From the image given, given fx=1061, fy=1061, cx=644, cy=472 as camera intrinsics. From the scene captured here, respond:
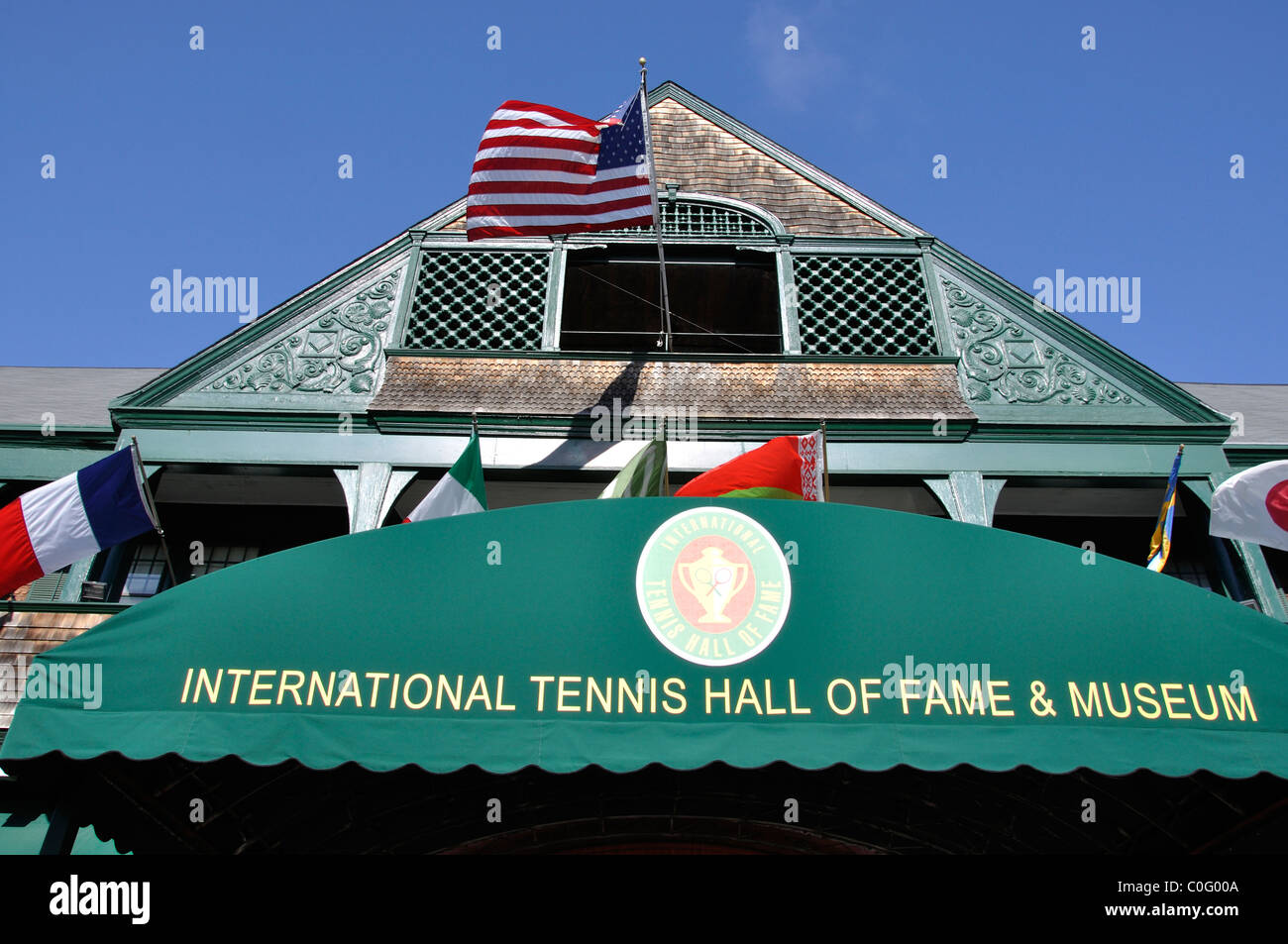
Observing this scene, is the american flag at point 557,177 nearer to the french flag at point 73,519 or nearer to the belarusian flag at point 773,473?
the belarusian flag at point 773,473

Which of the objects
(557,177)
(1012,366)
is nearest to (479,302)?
(557,177)

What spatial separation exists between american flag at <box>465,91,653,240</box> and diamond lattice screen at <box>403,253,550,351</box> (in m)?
1.47

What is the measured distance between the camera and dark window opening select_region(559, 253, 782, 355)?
13148mm

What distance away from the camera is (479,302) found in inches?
482

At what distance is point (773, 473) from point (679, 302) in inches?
237

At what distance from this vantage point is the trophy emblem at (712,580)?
6.49 metres

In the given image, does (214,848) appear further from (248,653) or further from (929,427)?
(929,427)

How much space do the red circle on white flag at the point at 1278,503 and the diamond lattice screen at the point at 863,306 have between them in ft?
12.8

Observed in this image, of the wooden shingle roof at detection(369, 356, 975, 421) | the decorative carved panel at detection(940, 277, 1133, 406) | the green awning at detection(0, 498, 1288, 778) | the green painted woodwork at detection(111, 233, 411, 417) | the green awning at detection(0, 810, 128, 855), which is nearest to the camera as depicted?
the green awning at detection(0, 498, 1288, 778)

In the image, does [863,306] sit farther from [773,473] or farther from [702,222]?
[773,473]

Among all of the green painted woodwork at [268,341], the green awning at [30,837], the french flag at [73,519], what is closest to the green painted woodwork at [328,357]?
the green painted woodwork at [268,341]
